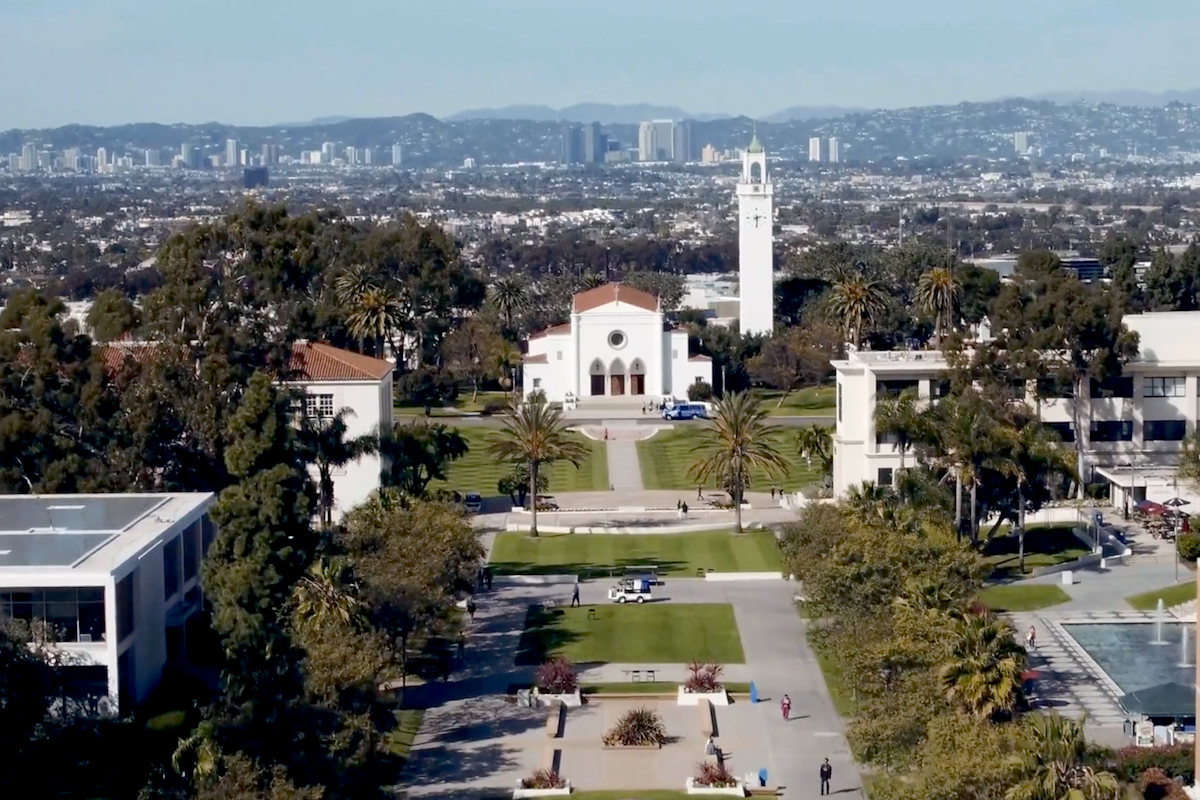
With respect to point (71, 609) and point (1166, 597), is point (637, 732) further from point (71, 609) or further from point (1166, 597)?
point (1166, 597)

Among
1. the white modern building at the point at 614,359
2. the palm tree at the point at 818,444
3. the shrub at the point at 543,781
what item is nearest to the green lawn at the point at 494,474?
the palm tree at the point at 818,444

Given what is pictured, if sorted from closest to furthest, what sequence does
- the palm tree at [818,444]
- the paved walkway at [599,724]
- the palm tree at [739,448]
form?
1. the paved walkway at [599,724]
2. the palm tree at [739,448]
3. the palm tree at [818,444]

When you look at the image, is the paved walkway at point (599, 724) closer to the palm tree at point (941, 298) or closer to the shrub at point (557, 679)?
the shrub at point (557, 679)

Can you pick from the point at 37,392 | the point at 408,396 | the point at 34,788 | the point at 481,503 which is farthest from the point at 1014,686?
the point at 408,396

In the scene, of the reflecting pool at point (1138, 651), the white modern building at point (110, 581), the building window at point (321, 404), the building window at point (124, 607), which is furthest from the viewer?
the building window at point (321, 404)

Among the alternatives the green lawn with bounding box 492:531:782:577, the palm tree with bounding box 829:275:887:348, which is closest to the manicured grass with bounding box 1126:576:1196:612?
the green lawn with bounding box 492:531:782:577

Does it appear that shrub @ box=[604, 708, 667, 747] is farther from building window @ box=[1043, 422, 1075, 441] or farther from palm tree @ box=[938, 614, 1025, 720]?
building window @ box=[1043, 422, 1075, 441]

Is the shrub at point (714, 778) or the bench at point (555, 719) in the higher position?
the shrub at point (714, 778)
